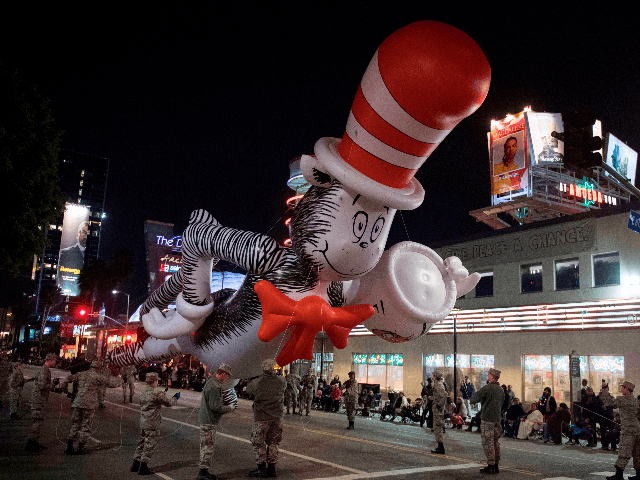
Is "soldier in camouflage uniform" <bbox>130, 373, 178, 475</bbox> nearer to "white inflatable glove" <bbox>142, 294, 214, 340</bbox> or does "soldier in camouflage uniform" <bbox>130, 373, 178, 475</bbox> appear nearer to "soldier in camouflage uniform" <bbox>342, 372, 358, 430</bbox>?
"white inflatable glove" <bbox>142, 294, 214, 340</bbox>

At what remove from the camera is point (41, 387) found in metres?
10.3

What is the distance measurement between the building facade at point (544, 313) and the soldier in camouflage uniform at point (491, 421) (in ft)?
34.6

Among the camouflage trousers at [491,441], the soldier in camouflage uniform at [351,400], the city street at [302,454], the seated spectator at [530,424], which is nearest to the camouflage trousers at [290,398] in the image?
the city street at [302,454]

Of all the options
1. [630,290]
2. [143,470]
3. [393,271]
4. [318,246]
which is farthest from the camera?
[630,290]

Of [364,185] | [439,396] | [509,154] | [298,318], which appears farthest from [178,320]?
[509,154]

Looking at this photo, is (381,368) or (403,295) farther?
(381,368)

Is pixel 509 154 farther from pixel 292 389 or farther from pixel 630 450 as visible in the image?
pixel 630 450

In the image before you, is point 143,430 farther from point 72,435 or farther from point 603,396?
point 603,396

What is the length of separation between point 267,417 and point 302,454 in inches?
111

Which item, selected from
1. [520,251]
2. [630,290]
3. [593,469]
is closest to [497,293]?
[520,251]

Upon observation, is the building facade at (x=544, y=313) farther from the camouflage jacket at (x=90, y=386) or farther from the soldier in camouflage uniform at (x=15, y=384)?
the soldier in camouflage uniform at (x=15, y=384)

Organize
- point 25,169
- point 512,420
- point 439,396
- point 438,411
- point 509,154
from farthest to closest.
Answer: point 509,154 < point 512,420 < point 439,396 < point 438,411 < point 25,169

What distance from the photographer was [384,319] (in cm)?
545

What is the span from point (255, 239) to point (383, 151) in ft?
6.06
